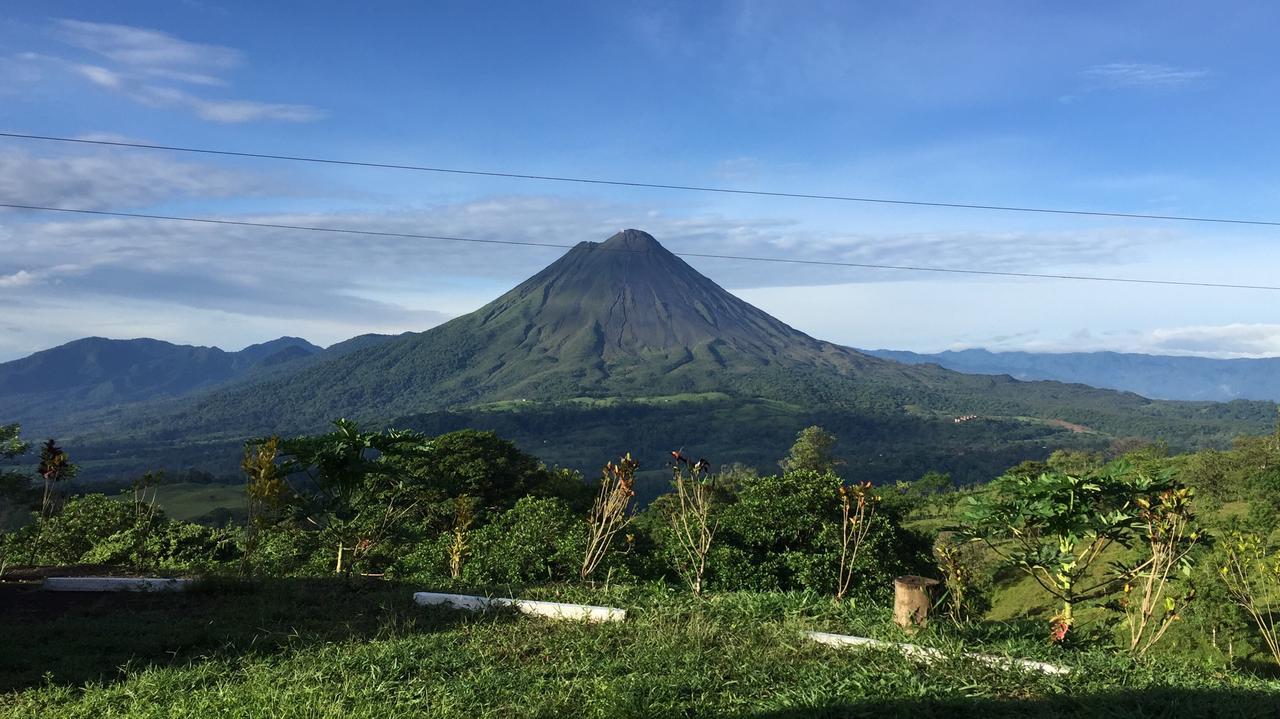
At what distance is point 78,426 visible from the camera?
647ft

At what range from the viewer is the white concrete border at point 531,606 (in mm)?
5266

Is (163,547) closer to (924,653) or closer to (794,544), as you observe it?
(794,544)

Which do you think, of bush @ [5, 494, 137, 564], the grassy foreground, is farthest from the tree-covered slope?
the grassy foreground

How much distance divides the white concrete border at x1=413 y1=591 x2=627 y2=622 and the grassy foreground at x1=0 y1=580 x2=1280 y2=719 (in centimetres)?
14

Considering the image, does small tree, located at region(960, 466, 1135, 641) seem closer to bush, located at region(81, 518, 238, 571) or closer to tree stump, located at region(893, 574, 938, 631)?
tree stump, located at region(893, 574, 938, 631)

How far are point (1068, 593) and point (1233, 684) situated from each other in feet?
2.96

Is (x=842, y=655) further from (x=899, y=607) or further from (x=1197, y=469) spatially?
(x=1197, y=469)

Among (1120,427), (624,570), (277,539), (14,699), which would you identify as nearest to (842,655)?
(624,570)

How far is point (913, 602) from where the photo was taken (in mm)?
4668

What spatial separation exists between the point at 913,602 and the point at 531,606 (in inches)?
104

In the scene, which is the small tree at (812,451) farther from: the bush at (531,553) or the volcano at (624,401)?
the volcano at (624,401)

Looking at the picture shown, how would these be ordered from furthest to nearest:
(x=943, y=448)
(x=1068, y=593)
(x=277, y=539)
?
(x=943, y=448) → (x=277, y=539) → (x=1068, y=593)

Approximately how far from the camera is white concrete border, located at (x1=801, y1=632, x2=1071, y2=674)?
160 inches

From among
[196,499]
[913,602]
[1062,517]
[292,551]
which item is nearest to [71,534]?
[292,551]
